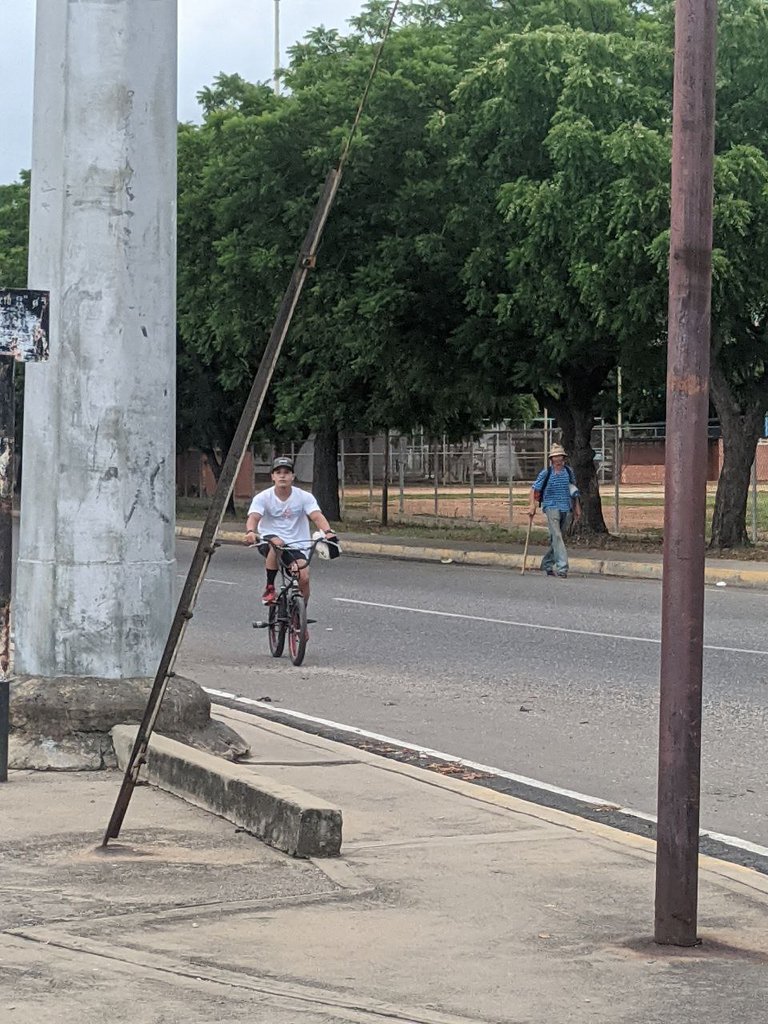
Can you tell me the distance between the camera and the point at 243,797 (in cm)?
729

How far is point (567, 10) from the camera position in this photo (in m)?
26.3

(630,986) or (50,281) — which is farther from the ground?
(50,281)

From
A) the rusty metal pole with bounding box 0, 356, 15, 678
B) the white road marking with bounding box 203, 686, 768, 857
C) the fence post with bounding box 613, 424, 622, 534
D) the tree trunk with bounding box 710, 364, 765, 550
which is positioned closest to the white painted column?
the rusty metal pole with bounding box 0, 356, 15, 678

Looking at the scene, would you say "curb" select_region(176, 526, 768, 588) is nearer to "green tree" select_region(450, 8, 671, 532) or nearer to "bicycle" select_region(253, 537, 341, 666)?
"green tree" select_region(450, 8, 671, 532)

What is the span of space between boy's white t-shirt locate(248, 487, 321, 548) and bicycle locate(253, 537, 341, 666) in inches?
4.5

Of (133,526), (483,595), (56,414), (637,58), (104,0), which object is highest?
(637,58)

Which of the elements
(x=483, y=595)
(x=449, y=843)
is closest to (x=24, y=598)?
(x=449, y=843)

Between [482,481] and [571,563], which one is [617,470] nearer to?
[482,481]

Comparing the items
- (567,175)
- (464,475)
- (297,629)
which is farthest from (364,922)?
(464,475)

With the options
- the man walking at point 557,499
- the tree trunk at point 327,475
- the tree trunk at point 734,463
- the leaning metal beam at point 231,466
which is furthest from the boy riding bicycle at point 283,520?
the tree trunk at point 327,475

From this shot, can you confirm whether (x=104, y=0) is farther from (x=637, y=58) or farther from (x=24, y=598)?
(x=637, y=58)

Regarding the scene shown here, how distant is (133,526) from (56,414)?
2.42 ft

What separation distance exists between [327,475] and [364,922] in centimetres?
3462

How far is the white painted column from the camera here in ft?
29.6
